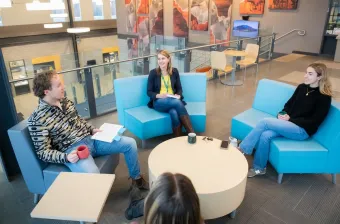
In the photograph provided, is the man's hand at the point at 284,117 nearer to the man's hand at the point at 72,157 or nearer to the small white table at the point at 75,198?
the small white table at the point at 75,198

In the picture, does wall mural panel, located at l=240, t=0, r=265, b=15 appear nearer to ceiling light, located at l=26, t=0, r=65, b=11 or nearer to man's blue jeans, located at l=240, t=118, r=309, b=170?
ceiling light, located at l=26, t=0, r=65, b=11

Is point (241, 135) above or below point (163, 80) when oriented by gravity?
below

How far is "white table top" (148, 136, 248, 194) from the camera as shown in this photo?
77.6 inches

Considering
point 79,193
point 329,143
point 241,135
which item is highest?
point 79,193

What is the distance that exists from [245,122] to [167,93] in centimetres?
108

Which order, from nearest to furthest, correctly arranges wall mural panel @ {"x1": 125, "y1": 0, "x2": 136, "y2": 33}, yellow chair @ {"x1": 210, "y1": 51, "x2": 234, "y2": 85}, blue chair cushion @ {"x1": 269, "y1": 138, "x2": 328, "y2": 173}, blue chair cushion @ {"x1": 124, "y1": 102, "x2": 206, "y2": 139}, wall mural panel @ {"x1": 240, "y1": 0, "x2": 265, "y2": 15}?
blue chair cushion @ {"x1": 269, "y1": 138, "x2": 328, "y2": 173}, blue chair cushion @ {"x1": 124, "y1": 102, "x2": 206, "y2": 139}, yellow chair @ {"x1": 210, "y1": 51, "x2": 234, "y2": 85}, wall mural panel @ {"x1": 240, "y1": 0, "x2": 265, "y2": 15}, wall mural panel @ {"x1": 125, "y1": 0, "x2": 136, "y2": 33}

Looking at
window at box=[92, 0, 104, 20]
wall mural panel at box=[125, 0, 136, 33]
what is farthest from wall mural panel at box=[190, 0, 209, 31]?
window at box=[92, 0, 104, 20]

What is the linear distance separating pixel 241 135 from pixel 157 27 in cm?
1065

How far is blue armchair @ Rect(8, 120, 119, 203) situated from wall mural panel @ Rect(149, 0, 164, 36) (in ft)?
36.8

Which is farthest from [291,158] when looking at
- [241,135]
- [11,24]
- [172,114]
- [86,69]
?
[11,24]

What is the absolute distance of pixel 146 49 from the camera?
888 centimetres

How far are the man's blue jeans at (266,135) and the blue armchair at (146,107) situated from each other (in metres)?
0.83

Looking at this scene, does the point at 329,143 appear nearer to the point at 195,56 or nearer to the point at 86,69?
the point at 86,69

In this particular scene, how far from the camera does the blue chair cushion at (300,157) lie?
2475 mm
